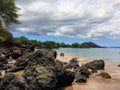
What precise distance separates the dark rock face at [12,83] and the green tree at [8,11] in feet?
115

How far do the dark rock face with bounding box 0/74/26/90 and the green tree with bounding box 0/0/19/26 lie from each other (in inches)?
1378

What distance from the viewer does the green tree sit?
4363 cm

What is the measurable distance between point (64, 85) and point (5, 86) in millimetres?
3439

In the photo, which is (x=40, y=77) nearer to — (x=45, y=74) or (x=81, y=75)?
(x=45, y=74)

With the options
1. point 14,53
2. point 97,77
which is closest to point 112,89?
point 97,77

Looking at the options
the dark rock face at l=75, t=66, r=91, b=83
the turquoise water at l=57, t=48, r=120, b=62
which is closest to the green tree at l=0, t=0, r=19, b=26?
the turquoise water at l=57, t=48, r=120, b=62

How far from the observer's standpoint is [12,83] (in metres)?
9.80

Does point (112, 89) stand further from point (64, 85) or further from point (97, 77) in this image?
point (97, 77)

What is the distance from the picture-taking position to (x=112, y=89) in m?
12.5

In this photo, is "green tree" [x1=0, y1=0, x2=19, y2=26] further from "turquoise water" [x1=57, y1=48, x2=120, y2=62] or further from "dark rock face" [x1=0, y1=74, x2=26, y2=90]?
"dark rock face" [x1=0, y1=74, x2=26, y2=90]

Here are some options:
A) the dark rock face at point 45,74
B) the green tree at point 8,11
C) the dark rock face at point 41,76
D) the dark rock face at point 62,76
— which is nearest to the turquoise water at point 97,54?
the green tree at point 8,11

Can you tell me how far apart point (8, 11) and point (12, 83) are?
1417 inches

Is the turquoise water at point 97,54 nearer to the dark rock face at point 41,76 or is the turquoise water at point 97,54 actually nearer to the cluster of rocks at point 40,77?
the cluster of rocks at point 40,77

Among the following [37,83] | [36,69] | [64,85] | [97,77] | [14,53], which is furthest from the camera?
[14,53]
